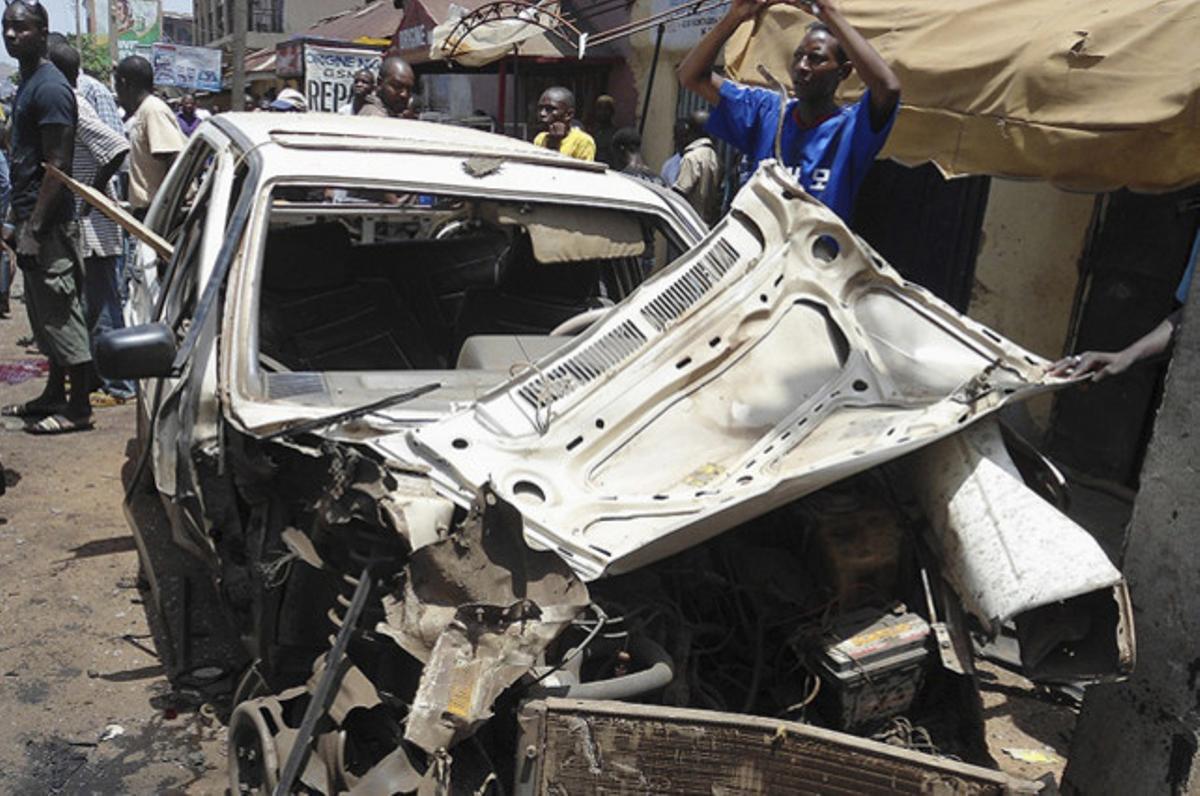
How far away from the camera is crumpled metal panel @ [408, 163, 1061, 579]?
2.32 meters

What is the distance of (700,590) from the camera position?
268cm

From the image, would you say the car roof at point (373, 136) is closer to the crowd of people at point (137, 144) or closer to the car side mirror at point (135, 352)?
the crowd of people at point (137, 144)

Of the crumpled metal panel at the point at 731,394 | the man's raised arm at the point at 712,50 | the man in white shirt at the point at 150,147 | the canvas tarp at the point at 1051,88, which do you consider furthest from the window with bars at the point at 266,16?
the crumpled metal panel at the point at 731,394

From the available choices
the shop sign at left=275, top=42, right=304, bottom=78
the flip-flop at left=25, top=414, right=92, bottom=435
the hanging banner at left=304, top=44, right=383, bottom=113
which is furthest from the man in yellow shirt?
the shop sign at left=275, top=42, right=304, bottom=78

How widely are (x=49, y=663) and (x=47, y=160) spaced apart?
2.91 metres

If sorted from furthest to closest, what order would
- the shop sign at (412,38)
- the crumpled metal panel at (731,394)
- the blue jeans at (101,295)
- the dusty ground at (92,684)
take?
the shop sign at (412,38), the blue jeans at (101,295), the dusty ground at (92,684), the crumpled metal panel at (731,394)

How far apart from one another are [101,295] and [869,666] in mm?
5408

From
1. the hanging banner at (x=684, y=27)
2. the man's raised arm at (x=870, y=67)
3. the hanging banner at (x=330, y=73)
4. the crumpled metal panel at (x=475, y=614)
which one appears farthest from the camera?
the hanging banner at (x=330, y=73)

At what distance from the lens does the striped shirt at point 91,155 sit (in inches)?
226

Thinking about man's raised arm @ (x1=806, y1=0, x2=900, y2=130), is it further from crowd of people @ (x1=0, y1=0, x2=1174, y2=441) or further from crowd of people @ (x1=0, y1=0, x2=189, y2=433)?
crowd of people @ (x1=0, y1=0, x2=189, y2=433)

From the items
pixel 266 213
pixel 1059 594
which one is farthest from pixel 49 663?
pixel 1059 594

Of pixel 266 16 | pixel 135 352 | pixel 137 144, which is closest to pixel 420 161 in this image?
pixel 135 352

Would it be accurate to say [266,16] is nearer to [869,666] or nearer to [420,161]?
[420,161]

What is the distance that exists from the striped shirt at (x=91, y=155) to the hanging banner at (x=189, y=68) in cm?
1360
